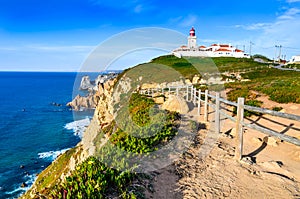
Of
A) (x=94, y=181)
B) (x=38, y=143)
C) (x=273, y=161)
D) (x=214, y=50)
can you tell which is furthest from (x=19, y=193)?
(x=214, y=50)

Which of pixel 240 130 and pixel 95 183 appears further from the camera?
pixel 240 130

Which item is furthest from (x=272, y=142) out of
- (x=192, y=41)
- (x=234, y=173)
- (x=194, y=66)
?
(x=194, y=66)

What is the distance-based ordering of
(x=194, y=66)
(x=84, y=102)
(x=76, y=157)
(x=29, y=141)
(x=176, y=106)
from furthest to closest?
(x=84, y=102), (x=194, y=66), (x=29, y=141), (x=76, y=157), (x=176, y=106)

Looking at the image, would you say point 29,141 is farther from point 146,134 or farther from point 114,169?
point 114,169

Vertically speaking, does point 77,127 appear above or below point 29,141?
above

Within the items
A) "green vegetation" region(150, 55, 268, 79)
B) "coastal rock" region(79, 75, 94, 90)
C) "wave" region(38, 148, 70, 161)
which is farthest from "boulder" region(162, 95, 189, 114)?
"wave" region(38, 148, 70, 161)

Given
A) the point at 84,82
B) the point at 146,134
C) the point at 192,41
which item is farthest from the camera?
the point at 192,41

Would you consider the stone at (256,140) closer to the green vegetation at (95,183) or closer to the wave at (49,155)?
the green vegetation at (95,183)

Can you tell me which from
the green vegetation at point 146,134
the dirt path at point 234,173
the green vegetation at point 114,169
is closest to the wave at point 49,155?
the green vegetation at point 146,134

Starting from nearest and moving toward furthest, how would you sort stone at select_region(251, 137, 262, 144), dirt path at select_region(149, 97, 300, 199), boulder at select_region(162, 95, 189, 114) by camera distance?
dirt path at select_region(149, 97, 300, 199), stone at select_region(251, 137, 262, 144), boulder at select_region(162, 95, 189, 114)

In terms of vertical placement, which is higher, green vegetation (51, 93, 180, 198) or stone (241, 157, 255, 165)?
green vegetation (51, 93, 180, 198)

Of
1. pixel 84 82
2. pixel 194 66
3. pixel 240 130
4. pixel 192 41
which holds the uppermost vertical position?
pixel 192 41

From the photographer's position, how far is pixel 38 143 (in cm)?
3300

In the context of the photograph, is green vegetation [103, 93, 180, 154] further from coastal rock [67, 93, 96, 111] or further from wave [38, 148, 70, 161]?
coastal rock [67, 93, 96, 111]
